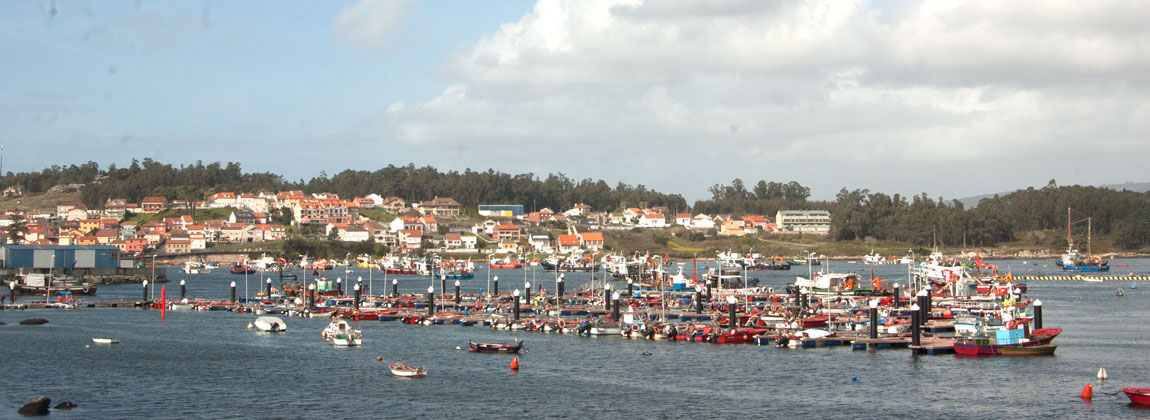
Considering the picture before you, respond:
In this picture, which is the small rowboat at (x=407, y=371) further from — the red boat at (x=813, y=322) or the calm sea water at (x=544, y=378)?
the red boat at (x=813, y=322)

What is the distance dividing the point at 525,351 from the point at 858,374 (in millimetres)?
16612

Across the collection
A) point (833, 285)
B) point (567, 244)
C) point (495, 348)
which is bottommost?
Result: point (495, 348)

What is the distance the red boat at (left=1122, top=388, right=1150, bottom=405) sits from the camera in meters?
33.8

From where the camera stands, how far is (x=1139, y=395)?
33.9m

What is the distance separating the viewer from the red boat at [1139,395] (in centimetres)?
3381

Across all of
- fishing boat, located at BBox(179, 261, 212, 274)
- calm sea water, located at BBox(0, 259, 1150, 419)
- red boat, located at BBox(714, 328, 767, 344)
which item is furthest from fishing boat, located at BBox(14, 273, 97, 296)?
red boat, located at BBox(714, 328, 767, 344)

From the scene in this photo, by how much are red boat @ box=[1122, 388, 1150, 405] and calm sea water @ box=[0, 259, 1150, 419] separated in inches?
21.6

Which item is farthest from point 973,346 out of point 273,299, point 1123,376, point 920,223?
point 920,223

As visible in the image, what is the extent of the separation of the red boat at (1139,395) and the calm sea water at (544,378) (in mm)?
548

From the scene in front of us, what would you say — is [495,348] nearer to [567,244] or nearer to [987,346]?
[987,346]

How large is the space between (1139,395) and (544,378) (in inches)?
873

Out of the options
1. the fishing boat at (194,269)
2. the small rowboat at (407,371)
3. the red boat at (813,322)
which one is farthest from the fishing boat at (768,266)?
the small rowboat at (407,371)

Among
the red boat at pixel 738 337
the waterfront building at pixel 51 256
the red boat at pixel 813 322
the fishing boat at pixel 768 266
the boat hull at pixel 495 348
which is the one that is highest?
the waterfront building at pixel 51 256

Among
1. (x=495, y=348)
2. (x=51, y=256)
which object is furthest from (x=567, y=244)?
(x=495, y=348)
